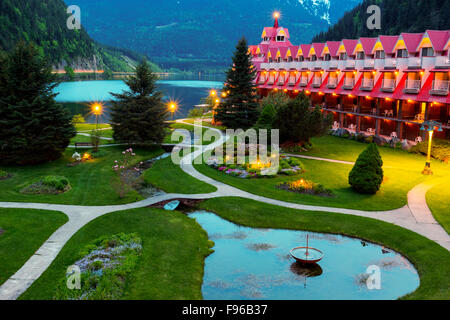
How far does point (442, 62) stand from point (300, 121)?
51.3 ft

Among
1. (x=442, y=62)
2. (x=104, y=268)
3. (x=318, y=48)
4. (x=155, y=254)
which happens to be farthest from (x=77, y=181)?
(x=318, y=48)

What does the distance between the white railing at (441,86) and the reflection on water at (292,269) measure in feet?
85.8

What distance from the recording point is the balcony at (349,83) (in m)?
48.5

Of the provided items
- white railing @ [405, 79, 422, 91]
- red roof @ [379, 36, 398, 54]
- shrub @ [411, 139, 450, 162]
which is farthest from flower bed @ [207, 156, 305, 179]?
red roof @ [379, 36, 398, 54]

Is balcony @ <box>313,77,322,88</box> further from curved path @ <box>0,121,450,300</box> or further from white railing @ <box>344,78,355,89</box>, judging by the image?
curved path @ <box>0,121,450,300</box>

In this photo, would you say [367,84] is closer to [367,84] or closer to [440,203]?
[367,84]

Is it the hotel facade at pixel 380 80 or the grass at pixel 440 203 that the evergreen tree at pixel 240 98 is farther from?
the grass at pixel 440 203

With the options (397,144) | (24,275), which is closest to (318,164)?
(397,144)

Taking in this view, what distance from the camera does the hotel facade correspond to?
38.0m

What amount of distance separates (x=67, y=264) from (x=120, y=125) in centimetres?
2495

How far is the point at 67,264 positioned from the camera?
46.5ft

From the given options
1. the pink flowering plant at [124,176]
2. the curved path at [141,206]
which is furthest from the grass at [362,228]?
the pink flowering plant at [124,176]
